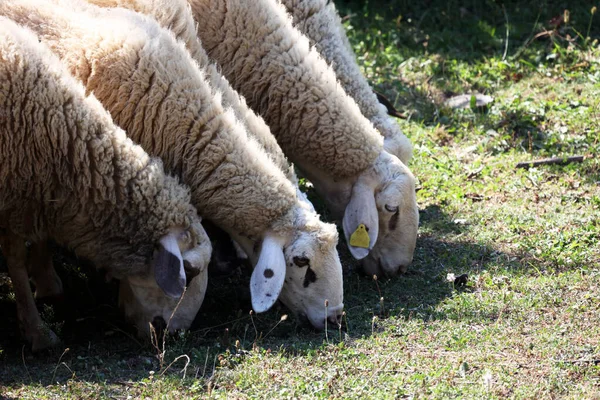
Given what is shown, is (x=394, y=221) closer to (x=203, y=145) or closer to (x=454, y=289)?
(x=454, y=289)

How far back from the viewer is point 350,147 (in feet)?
21.0

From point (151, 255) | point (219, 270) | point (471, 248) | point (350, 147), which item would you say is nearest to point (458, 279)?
point (471, 248)

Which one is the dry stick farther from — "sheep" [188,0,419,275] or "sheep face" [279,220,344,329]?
"sheep face" [279,220,344,329]

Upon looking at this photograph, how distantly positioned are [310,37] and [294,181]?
1.70m

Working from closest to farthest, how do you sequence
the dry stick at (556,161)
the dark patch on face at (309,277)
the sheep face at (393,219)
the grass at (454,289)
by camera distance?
the grass at (454,289) < the dark patch on face at (309,277) < the sheep face at (393,219) < the dry stick at (556,161)

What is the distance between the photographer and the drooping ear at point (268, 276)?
529 cm

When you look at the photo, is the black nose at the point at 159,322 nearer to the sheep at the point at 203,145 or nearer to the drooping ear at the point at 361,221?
the sheep at the point at 203,145

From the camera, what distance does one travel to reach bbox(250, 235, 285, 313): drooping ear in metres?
5.29

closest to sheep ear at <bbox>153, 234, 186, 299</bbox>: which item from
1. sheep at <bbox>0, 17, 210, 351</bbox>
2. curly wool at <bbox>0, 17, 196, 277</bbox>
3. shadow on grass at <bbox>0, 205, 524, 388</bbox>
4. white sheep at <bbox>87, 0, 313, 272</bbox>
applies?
sheep at <bbox>0, 17, 210, 351</bbox>

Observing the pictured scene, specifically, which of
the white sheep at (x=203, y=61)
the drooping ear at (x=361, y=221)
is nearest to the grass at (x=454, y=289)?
the drooping ear at (x=361, y=221)

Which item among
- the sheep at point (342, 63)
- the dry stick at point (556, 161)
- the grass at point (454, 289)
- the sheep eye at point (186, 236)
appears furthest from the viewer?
the dry stick at point (556, 161)

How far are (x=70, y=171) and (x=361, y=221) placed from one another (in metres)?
2.16

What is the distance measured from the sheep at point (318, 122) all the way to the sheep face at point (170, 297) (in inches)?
50.4

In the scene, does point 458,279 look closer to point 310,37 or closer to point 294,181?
point 294,181
